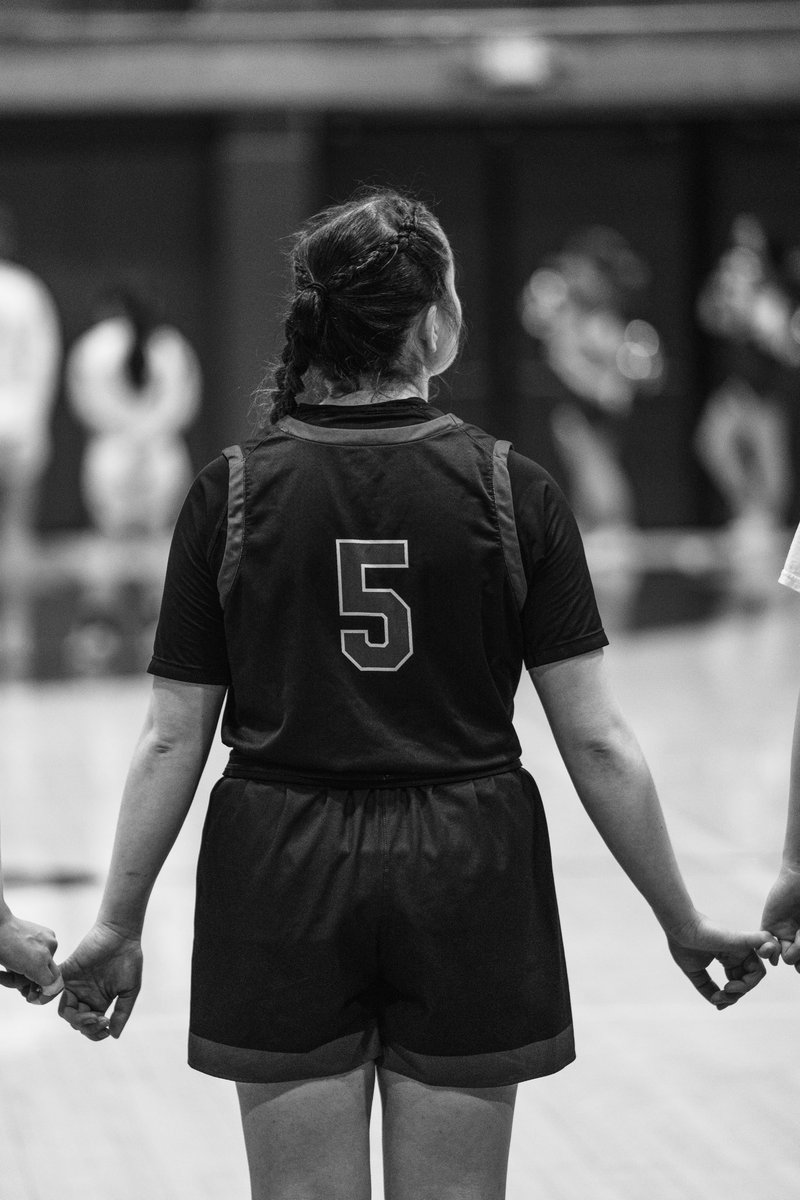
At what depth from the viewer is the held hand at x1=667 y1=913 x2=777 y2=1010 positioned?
7.50 ft

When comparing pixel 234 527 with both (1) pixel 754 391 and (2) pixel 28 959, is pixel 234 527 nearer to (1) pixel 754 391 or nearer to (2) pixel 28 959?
(2) pixel 28 959

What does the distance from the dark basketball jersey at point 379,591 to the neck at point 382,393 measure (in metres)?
0.03

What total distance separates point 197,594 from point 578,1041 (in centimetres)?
213

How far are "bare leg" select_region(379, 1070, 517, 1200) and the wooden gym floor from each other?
1188 mm

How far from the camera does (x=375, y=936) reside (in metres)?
2.01

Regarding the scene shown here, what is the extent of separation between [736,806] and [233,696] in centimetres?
418

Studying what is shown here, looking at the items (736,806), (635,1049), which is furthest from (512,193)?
(635,1049)

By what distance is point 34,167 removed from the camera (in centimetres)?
1600

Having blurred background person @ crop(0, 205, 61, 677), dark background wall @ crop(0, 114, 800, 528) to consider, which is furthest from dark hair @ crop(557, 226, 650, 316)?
blurred background person @ crop(0, 205, 61, 677)

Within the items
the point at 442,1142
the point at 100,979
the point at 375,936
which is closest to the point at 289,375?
the point at 375,936

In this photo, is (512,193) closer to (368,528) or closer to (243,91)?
(243,91)

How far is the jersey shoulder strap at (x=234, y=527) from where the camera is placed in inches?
80.5

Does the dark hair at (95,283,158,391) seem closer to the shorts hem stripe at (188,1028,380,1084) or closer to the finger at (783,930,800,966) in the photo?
the finger at (783,930,800,966)

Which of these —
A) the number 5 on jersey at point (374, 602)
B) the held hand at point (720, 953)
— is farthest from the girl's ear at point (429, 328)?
the held hand at point (720, 953)
